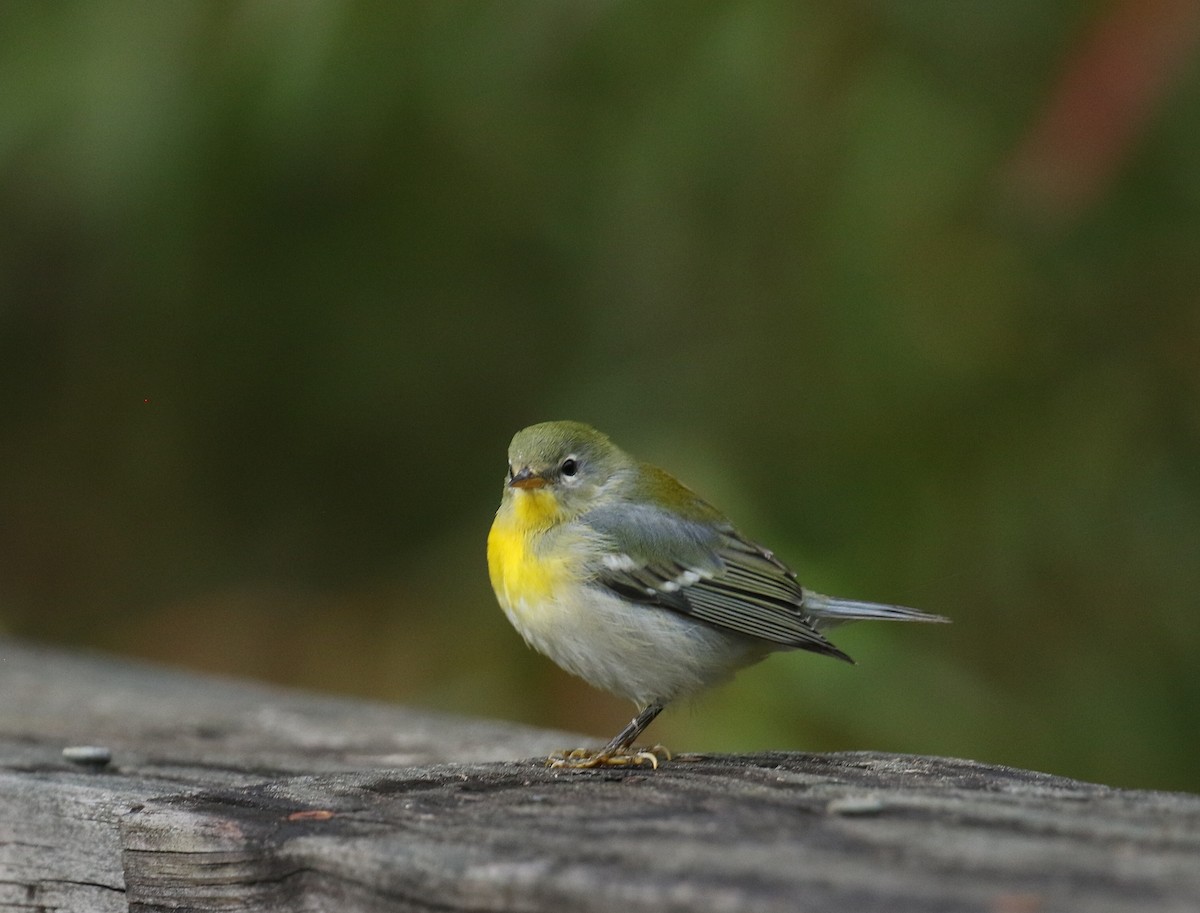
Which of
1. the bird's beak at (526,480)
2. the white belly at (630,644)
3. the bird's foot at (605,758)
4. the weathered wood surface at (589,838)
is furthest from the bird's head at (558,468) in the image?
the weathered wood surface at (589,838)

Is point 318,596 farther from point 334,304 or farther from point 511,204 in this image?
point 511,204

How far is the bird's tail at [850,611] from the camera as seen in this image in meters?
3.72

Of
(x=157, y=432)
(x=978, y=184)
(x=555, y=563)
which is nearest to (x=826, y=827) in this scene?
(x=555, y=563)

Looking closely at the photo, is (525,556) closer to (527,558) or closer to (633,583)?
(527,558)

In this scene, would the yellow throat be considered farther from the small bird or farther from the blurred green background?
the blurred green background

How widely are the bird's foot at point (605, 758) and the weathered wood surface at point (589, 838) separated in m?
0.11

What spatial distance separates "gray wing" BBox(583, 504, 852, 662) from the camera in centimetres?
345

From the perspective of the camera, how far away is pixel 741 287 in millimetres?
5277

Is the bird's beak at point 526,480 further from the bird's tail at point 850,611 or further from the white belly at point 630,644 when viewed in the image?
the bird's tail at point 850,611

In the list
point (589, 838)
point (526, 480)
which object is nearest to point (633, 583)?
point (526, 480)

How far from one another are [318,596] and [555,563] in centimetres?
232

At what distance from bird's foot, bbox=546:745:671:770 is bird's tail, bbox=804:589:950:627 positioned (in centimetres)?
80

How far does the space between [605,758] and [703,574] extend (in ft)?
3.02

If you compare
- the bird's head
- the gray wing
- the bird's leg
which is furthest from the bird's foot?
the bird's head
